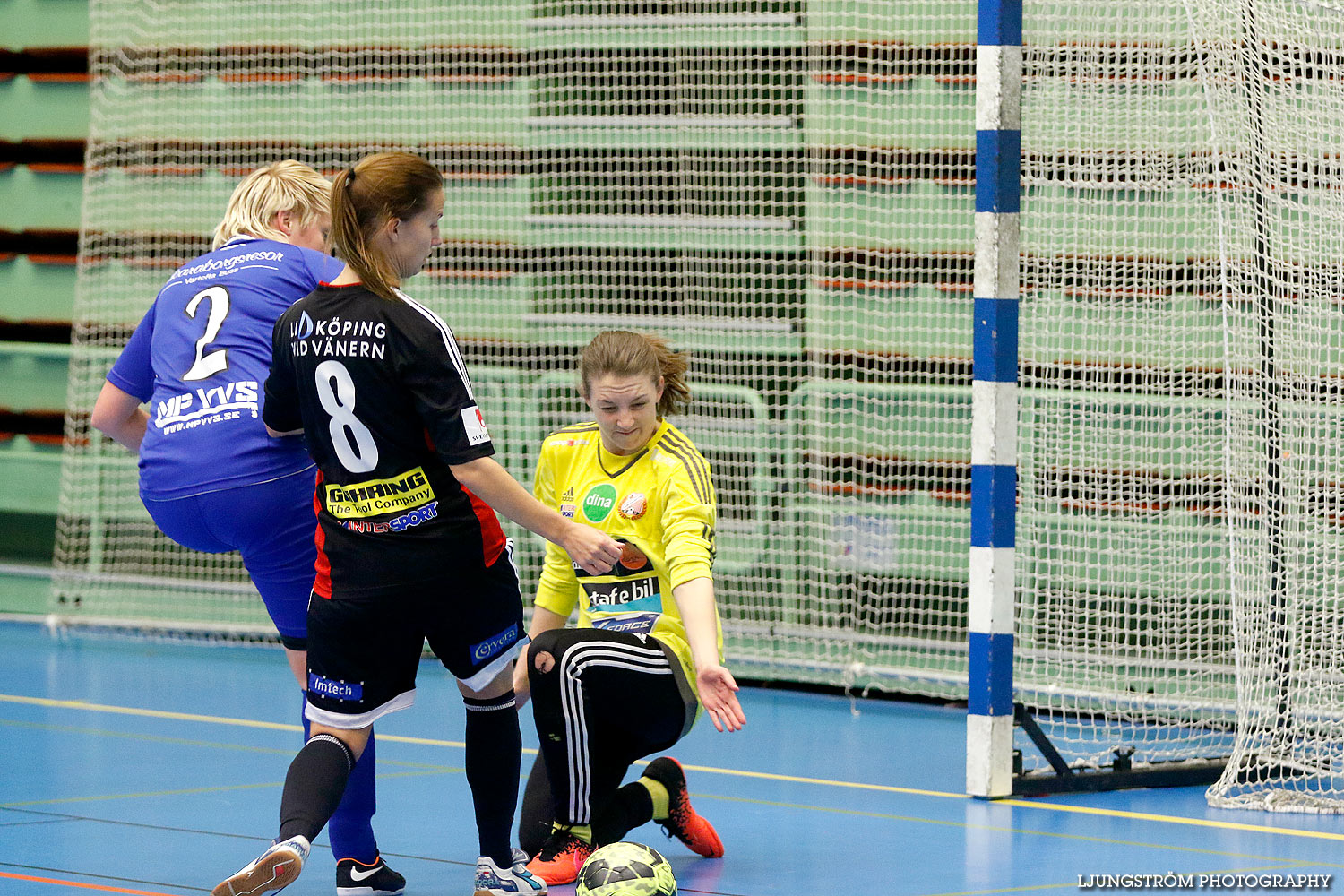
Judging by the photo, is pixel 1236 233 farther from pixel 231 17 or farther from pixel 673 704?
pixel 231 17

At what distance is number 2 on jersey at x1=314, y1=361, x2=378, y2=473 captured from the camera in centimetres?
370

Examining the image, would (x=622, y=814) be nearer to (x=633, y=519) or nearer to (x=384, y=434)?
(x=633, y=519)

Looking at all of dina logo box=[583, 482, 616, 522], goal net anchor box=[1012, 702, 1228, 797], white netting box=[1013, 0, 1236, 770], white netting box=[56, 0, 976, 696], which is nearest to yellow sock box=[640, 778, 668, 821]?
dina logo box=[583, 482, 616, 522]

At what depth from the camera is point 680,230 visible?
805 centimetres

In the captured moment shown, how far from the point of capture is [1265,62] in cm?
552

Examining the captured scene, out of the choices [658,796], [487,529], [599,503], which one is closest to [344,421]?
[487,529]

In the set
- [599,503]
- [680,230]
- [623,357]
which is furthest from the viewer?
[680,230]

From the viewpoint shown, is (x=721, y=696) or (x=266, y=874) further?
(x=721, y=696)

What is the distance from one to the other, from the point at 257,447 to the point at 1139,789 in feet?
9.92

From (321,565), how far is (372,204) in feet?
2.54

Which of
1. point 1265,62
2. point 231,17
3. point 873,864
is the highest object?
point 231,17

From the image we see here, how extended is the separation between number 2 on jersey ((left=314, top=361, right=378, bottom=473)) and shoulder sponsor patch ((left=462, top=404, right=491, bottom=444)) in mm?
212

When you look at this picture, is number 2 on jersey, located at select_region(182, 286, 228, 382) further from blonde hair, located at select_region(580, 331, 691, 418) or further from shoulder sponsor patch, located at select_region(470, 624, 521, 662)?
shoulder sponsor patch, located at select_region(470, 624, 521, 662)

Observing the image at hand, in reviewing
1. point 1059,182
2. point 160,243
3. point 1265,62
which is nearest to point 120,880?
point 1059,182
